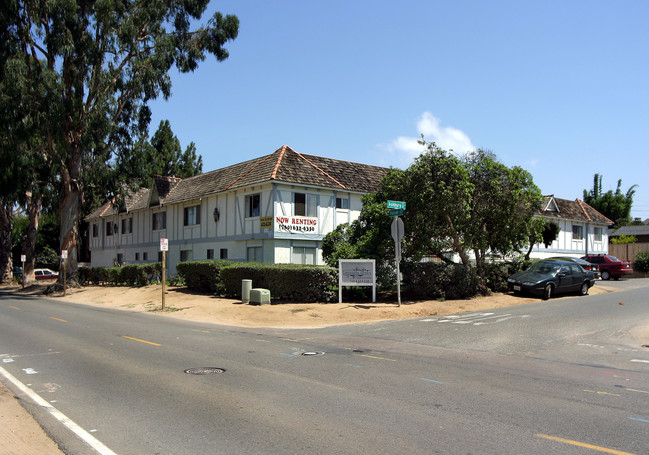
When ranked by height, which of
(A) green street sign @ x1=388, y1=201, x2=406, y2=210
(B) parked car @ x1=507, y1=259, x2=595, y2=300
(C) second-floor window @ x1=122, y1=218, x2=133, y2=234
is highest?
(C) second-floor window @ x1=122, y1=218, x2=133, y2=234

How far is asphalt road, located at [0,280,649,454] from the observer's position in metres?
5.27

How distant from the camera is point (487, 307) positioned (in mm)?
19562

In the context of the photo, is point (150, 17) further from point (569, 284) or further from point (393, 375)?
point (393, 375)

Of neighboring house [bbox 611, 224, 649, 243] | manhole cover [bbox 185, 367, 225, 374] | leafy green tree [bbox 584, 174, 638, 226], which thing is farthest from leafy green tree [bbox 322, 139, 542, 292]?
leafy green tree [bbox 584, 174, 638, 226]

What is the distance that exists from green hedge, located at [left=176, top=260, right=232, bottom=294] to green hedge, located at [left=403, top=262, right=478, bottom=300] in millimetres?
8646

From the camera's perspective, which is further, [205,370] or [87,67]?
[87,67]

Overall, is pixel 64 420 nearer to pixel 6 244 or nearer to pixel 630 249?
pixel 6 244

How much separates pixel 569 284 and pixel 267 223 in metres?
14.8

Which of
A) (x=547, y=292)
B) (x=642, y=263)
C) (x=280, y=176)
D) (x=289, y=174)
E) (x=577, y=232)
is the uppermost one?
(x=289, y=174)

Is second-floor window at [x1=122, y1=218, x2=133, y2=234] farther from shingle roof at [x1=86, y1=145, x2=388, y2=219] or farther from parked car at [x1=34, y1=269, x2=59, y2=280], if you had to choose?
parked car at [x1=34, y1=269, x2=59, y2=280]

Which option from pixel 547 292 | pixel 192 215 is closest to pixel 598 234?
pixel 547 292

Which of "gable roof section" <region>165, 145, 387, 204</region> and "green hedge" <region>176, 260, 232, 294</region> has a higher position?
"gable roof section" <region>165, 145, 387, 204</region>

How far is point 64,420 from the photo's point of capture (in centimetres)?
603

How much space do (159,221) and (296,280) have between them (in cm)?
2266
